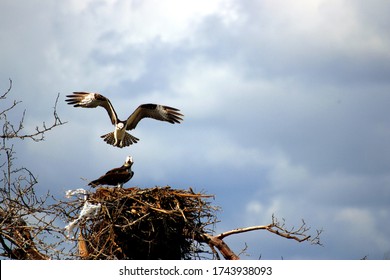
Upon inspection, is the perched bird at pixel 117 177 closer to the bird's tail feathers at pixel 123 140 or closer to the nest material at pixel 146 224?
the nest material at pixel 146 224

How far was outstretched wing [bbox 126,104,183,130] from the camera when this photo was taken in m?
14.2

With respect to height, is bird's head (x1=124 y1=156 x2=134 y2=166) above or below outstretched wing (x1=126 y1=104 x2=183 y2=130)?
below

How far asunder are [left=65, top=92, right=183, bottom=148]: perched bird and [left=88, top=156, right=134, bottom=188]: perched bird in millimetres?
2373

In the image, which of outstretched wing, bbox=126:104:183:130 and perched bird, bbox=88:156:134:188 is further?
outstretched wing, bbox=126:104:183:130

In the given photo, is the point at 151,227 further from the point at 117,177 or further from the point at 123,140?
the point at 123,140

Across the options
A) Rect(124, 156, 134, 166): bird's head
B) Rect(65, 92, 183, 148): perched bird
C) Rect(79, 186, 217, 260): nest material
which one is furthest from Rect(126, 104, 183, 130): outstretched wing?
Rect(79, 186, 217, 260): nest material

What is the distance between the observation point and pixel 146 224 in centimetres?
1066

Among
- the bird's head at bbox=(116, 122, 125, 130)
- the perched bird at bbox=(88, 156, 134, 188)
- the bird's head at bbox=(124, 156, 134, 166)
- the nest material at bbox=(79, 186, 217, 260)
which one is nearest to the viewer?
the nest material at bbox=(79, 186, 217, 260)

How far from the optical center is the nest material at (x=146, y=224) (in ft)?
34.2

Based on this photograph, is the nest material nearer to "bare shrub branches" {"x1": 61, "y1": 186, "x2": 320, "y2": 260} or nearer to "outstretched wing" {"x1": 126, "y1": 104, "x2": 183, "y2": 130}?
"bare shrub branches" {"x1": 61, "y1": 186, "x2": 320, "y2": 260}

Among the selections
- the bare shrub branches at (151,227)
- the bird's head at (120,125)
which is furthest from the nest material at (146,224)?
the bird's head at (120,125)

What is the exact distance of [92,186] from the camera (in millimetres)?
10961

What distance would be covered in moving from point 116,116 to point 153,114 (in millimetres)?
723
